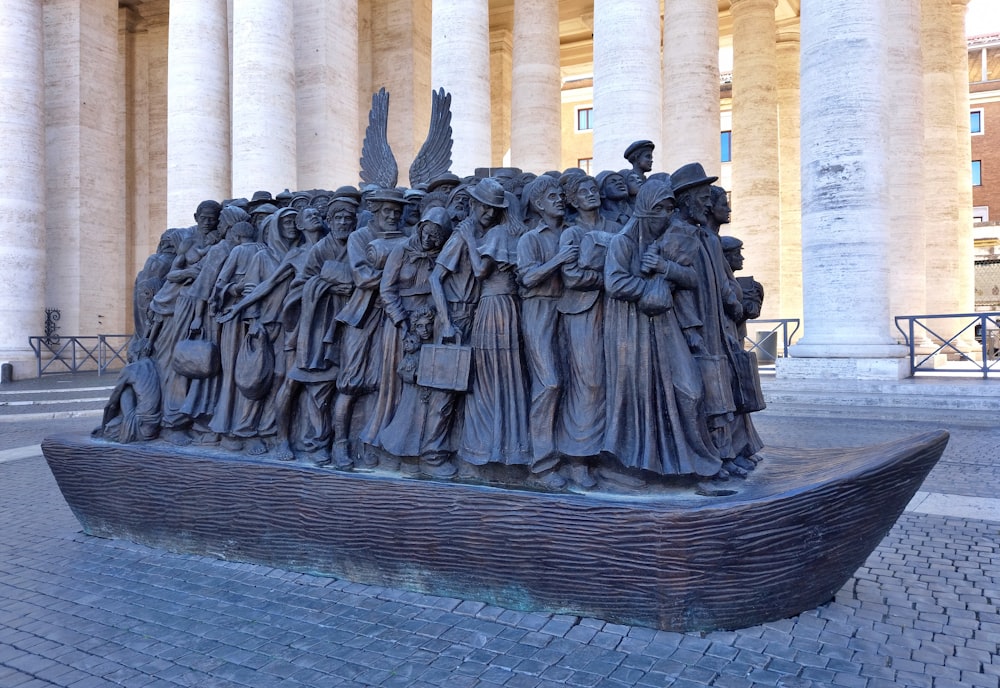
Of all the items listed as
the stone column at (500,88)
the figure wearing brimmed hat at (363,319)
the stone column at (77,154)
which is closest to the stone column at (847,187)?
the figure wearing brimmed hat at (363,319)

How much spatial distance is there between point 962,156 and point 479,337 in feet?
69.0

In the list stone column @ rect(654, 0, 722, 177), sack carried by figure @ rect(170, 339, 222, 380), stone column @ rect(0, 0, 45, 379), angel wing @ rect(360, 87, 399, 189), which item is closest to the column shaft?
stone column @ rect(654, 0, 722, 177)

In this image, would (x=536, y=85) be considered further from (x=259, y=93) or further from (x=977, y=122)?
(x=977, y=122)

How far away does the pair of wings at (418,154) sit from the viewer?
561 centimetres

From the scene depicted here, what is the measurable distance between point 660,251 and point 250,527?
10.7 ft

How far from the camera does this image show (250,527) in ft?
15.5

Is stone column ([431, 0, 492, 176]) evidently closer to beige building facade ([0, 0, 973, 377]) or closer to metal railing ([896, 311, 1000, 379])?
beige building facade ([0, 0, 973, 377])

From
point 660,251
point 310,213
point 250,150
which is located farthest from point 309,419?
point 250,150

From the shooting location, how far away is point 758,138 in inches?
835

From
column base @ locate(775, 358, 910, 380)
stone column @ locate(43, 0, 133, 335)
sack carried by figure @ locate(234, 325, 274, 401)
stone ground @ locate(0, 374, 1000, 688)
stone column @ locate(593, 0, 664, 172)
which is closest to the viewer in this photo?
stone ground @ locate(0, 374, 1000, 688)

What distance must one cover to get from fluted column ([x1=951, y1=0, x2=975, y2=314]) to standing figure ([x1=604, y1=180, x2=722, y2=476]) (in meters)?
19.5

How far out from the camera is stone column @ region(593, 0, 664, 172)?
13.5 metres

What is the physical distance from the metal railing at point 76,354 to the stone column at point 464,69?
10983 mm

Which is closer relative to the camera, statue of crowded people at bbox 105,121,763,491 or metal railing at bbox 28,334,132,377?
statue of crowded people at bbox 105,121,763,491
